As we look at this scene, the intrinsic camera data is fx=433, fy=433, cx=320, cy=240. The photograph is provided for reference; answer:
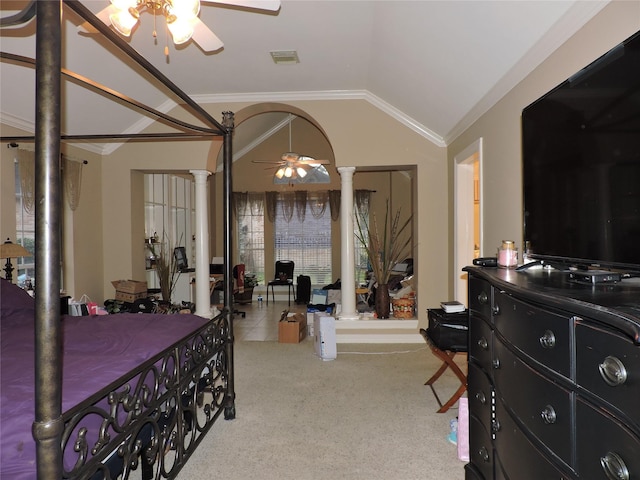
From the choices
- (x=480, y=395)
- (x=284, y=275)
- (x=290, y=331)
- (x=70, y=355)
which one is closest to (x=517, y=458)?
(x=480, y=395)

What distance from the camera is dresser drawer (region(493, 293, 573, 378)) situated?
1.16 m

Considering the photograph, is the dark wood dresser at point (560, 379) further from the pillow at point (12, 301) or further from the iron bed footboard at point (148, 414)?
the pillow at point (12, 301)

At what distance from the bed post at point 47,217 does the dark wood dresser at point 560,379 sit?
4.45 feet

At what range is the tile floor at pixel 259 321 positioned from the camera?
5812mm

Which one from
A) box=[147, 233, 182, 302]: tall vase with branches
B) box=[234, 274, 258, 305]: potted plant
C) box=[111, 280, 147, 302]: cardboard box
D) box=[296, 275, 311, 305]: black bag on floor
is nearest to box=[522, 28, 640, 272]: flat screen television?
box=[111, 280, 147, 302]: cardboard box

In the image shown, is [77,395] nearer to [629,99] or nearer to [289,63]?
[629,99]

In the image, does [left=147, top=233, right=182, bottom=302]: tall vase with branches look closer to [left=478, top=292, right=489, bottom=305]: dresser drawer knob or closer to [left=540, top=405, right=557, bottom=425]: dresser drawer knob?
[left=478, top=292, right=489, bottom=305]: dresser drawer knob

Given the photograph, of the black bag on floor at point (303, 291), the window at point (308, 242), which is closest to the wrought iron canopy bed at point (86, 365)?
the black bag on floor at point (303, 291)

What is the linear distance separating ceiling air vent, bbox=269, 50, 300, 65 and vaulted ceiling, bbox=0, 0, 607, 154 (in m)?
0.06

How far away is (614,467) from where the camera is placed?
3.12ft

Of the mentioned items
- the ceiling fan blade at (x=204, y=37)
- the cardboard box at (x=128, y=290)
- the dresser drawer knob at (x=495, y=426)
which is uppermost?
the ceiling fan blade at (x=204, y=37)

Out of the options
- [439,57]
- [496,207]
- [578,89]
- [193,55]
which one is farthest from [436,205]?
[578,89]

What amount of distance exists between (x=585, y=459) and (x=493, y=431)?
30.0 inches

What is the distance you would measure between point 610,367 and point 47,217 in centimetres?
142
